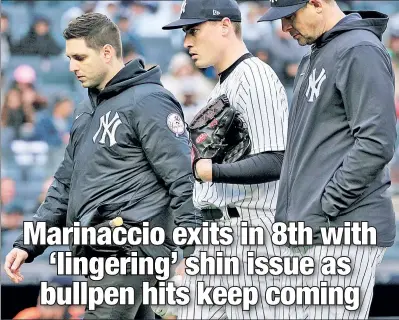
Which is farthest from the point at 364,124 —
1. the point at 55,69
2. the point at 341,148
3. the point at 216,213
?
the point at 55,69

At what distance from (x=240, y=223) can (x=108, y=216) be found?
62 centimetres

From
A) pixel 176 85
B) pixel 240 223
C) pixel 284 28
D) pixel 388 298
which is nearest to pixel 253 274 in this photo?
pixel 240 223

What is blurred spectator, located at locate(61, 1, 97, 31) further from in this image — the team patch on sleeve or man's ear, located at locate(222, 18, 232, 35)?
man's ear, located at locate(222, 18, 232, 35)

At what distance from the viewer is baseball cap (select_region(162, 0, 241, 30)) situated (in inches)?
158

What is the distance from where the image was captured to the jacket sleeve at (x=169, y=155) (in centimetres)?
402

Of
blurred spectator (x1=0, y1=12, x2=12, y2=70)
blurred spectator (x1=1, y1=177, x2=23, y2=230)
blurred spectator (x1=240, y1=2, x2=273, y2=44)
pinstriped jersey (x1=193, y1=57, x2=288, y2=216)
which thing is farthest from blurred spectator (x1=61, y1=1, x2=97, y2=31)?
pinstriped jersey (x1=193, y1=57, x2=288, y2=216)

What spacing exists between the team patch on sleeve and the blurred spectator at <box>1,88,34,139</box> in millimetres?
4504

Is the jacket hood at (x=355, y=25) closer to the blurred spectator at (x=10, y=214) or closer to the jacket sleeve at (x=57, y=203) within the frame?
the jacket sleeve at (x=57, y=203)

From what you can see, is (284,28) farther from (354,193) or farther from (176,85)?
(176,85)

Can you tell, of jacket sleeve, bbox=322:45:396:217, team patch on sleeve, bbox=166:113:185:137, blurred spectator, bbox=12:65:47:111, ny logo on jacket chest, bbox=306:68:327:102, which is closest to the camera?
jacket sleeve, bbox=322:45:396:217

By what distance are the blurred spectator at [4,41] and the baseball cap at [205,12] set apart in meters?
4.97

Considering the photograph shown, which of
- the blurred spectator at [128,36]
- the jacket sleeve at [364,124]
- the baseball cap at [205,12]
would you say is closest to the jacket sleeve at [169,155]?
the baseball cap at [205,12]

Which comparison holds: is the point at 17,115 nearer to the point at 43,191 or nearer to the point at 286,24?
the point at 43,191

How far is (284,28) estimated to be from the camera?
11.8ft
